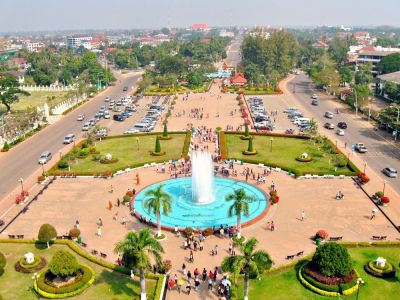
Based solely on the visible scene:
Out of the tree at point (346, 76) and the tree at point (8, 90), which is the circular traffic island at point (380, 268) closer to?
the tree at point (8, 90)

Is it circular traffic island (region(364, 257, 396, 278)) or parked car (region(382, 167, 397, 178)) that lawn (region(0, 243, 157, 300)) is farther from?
parked car (region(382, 167, 397, 178))

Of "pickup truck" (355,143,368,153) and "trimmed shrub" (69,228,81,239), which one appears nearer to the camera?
"trimmed shrub" (69,228,81,239)

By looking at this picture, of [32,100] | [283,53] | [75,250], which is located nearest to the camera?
[75,250]

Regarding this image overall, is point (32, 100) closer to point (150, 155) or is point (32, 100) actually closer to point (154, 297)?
point (150, 155)

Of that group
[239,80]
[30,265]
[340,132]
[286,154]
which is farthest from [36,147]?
[239,80]

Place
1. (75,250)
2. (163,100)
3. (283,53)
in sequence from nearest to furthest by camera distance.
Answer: (75,250)
(163,100)
(283,53)

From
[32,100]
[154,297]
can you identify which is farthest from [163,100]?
[154,297]

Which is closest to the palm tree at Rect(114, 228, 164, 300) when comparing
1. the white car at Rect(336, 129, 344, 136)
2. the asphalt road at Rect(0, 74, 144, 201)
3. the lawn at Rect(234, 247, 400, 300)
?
the lawn at Rect(234, 247, 400, 300)
